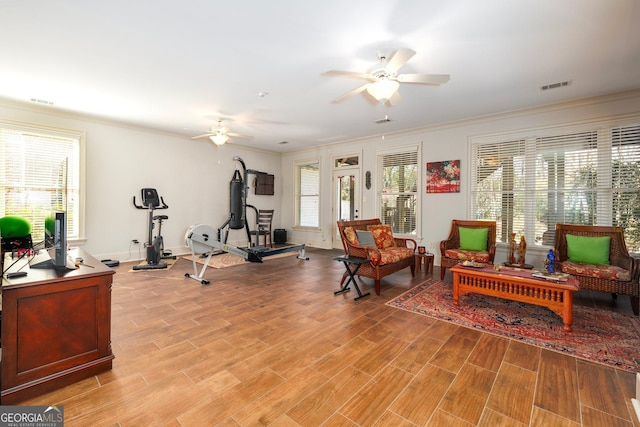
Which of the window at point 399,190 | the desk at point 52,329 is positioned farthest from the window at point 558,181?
the desk at point 52,329

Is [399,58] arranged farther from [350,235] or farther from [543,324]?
[543,324]

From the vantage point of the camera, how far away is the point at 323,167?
775 cm

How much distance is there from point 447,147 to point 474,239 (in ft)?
6.37

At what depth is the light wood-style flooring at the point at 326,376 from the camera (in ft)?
5.36

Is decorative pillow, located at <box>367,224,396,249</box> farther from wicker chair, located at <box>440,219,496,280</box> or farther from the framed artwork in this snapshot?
the framed artwork

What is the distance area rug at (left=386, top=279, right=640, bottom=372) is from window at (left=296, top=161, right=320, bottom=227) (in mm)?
4603

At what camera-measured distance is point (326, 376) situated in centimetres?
201

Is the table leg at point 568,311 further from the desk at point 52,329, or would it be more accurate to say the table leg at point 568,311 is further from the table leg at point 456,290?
the desk at point 52,329

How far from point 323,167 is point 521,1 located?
5686 millimetres

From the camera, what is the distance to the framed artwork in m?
5.50

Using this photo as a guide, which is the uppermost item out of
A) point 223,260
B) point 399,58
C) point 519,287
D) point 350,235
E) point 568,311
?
point 399,58

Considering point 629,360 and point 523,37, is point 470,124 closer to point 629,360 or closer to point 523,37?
point 523,37

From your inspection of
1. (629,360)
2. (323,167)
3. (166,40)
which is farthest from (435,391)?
(323,167)

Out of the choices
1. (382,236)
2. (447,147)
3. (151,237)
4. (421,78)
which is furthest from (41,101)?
(447,147)
